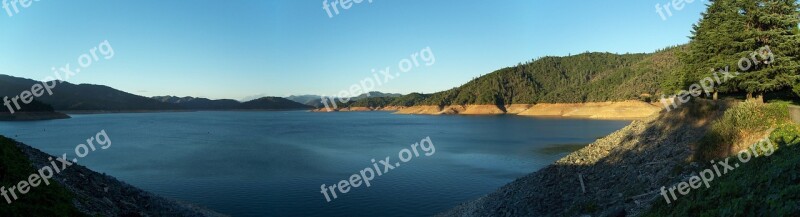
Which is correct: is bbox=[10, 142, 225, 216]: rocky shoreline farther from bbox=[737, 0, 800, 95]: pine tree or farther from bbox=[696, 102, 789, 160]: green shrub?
bbox=[737, 0, 800, 95]: pine tree

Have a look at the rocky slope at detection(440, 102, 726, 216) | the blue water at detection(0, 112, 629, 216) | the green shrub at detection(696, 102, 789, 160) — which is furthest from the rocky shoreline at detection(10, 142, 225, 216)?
the green shrub at detection(696, 102, 789, 160)

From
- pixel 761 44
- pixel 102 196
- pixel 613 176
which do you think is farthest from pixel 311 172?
pixel 761 44

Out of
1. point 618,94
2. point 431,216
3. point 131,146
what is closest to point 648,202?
point 431,216

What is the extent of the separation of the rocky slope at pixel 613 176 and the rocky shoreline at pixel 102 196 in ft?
56.5

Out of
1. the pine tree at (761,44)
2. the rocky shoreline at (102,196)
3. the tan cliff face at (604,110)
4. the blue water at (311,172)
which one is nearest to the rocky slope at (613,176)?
the blue water at (311,172)

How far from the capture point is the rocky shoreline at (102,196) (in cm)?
1577

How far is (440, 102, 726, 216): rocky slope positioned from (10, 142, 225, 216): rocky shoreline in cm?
1722

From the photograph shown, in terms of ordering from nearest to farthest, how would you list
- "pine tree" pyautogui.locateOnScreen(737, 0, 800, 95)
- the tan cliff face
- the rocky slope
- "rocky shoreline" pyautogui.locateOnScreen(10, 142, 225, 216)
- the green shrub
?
1. "rocky shoreline" pyautogui.locateOnScreen(10, 142, 225, 216)
2. the green shrub
3. the rocky slope
4. "pine tree" pyautogui.locateOnScreen(737, 0, 800, 95)
5. the tan cliff face

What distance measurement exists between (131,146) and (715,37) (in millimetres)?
79187

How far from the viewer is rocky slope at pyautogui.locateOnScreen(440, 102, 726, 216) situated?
19.4 m

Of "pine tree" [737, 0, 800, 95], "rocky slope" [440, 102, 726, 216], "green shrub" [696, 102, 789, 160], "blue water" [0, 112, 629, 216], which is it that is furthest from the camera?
"blue water" [0, 112, 629, 216]

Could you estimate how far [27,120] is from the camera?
140375mm

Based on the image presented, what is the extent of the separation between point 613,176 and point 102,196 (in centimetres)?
2508

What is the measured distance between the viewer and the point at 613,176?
77.1 feet
